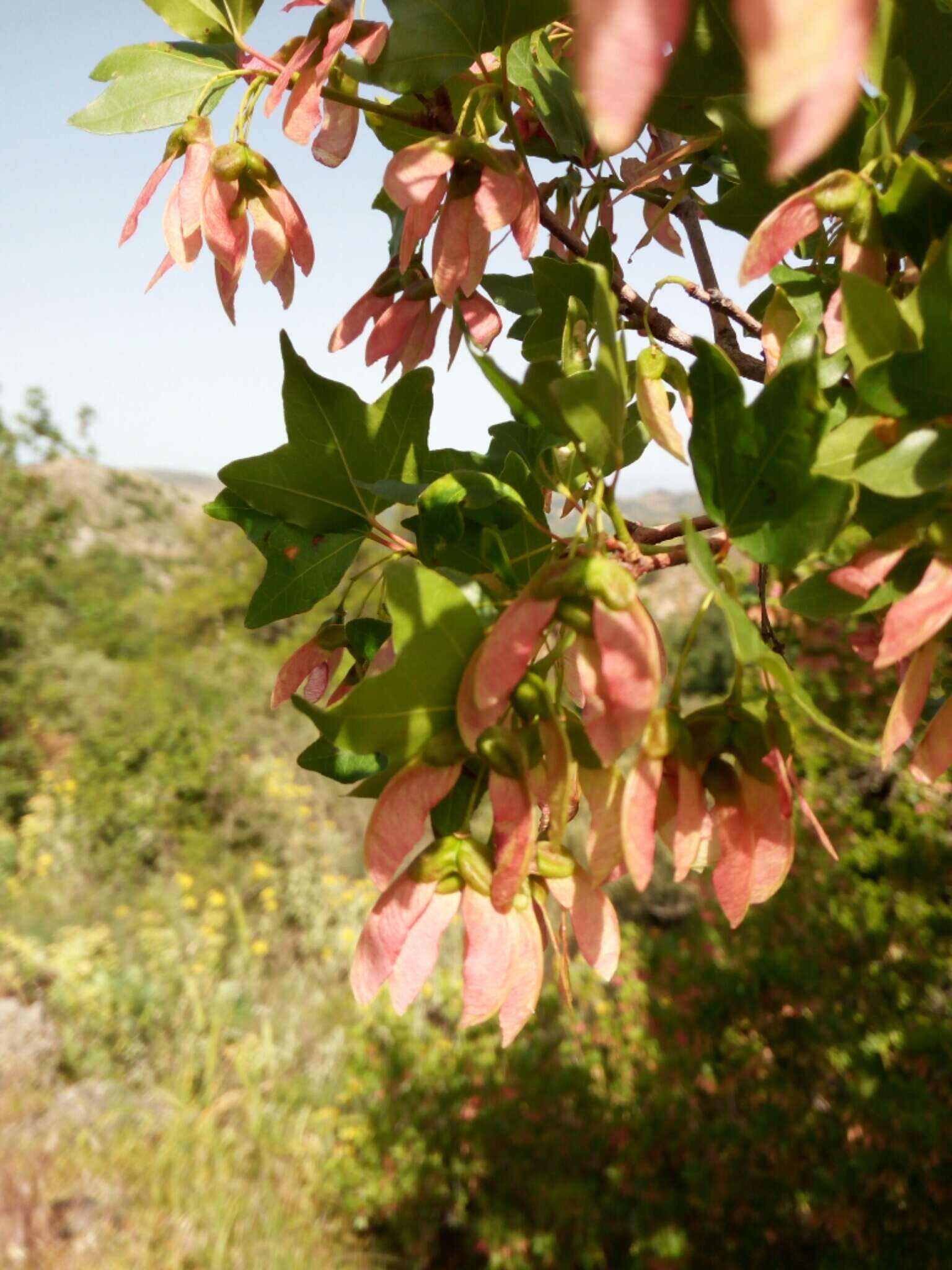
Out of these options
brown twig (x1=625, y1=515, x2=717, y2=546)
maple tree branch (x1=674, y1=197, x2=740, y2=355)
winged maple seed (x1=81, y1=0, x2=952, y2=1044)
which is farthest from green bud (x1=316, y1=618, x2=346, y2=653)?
maple tree branch (x1=674, y1=197, x2=740, y2=355)

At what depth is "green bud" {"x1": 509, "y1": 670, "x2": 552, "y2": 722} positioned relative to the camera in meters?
0.38

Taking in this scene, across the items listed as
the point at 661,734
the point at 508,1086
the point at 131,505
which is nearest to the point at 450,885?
the point at 661,734

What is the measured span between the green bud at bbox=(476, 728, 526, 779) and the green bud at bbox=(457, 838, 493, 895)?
0.21 ft

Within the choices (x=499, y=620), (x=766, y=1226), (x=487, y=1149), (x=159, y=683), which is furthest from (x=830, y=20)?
(x=159, y=683)

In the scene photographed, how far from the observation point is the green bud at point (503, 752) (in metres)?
0.37

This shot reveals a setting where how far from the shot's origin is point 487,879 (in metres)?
0.42

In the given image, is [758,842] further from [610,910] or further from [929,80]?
[929,80]

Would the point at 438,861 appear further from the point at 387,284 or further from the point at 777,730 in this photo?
the point at 387,284

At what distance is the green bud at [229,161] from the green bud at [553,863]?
0.45 metres

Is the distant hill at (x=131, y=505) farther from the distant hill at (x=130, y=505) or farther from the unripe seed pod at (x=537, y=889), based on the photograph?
the unripe seed pod at (x=537, y=889)

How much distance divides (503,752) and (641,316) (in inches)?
15.8

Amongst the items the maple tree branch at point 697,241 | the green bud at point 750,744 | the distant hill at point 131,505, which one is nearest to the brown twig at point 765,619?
the green bud at point 750,744

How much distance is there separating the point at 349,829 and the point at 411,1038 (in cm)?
214

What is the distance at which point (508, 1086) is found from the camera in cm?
255
